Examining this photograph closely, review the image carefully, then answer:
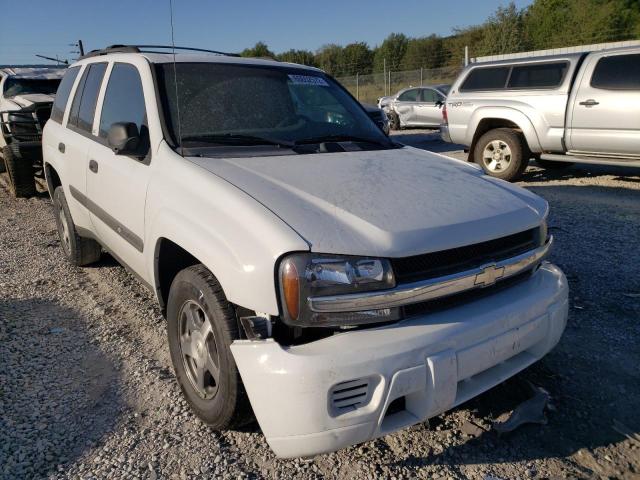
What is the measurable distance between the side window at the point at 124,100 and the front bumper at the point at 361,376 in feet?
5.75

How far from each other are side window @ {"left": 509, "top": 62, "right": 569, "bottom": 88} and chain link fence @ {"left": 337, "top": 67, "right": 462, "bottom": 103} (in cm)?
1626

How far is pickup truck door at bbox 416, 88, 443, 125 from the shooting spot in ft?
50.6

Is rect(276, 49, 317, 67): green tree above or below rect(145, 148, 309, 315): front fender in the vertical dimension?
above

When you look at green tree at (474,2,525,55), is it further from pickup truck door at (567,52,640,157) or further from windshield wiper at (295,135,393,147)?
windshield wiper at (295,135,393,147)

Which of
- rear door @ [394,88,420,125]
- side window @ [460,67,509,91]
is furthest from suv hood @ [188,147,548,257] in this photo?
rear door @ [394,88,420,125]

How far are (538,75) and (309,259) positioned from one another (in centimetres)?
741

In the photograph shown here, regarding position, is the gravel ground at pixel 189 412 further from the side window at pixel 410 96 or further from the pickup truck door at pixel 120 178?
the side window at pixel 410 96

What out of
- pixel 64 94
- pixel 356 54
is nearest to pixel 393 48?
pixel 356 54

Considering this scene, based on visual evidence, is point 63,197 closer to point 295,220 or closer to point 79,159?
point 79,159

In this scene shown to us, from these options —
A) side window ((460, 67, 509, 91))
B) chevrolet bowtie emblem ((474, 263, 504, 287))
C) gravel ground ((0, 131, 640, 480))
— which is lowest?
gravel ground ((0, 131, 640, 480))

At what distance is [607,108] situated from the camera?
23.5 ft

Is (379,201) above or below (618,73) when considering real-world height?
below

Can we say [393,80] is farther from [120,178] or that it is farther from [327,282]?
[327,282]

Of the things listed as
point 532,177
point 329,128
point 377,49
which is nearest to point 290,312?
point 329,128
